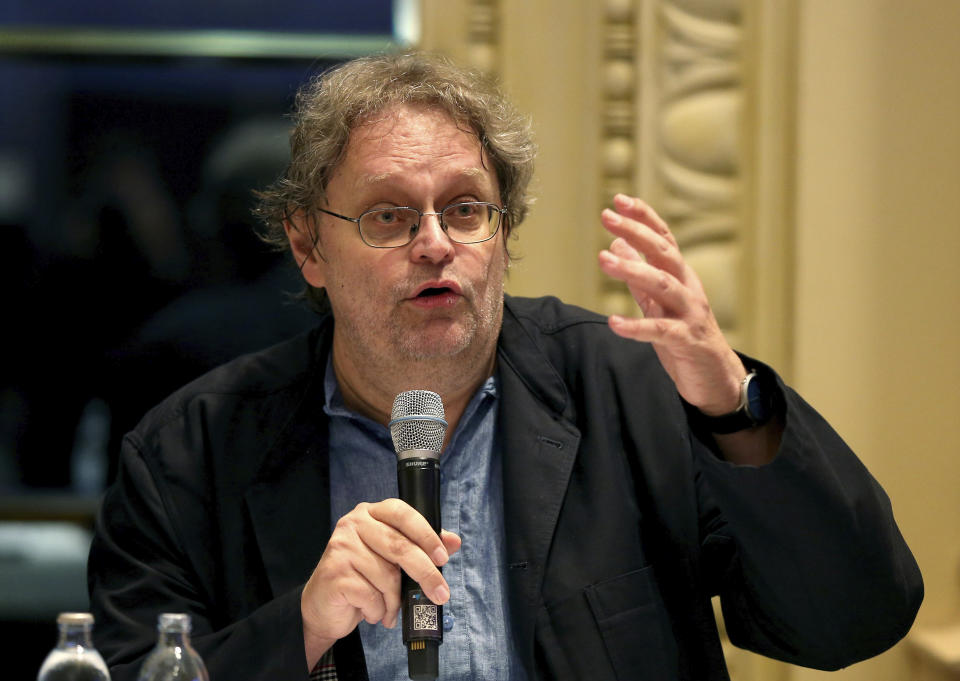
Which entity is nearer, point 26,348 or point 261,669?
point 261,669

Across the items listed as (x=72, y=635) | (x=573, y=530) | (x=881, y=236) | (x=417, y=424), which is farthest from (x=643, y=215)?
(x=881, y=236)

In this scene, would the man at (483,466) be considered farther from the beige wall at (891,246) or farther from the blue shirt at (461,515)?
the beige wall at (891,246)

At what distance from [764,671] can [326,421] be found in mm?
1233

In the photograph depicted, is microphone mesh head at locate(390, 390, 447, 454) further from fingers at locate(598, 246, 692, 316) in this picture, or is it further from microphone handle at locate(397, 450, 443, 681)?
fingers at locate(598, 246, 692, 316)

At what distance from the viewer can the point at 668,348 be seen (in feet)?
4.87

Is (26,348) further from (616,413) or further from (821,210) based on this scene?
(821,210)

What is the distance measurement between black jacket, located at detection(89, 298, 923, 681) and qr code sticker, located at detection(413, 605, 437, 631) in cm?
32

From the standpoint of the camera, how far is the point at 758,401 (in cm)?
155

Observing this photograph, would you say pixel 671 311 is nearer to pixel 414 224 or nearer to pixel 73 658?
pixel 414 224

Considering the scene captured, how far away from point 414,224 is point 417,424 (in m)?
0.52

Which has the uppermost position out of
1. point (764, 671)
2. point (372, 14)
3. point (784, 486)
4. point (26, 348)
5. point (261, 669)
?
point (372, 14)

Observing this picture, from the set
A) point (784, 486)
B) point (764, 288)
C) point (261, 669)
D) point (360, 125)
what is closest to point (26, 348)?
point (360, 125)

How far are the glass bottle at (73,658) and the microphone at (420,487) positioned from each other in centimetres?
34

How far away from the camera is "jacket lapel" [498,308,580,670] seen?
173 centimetres
